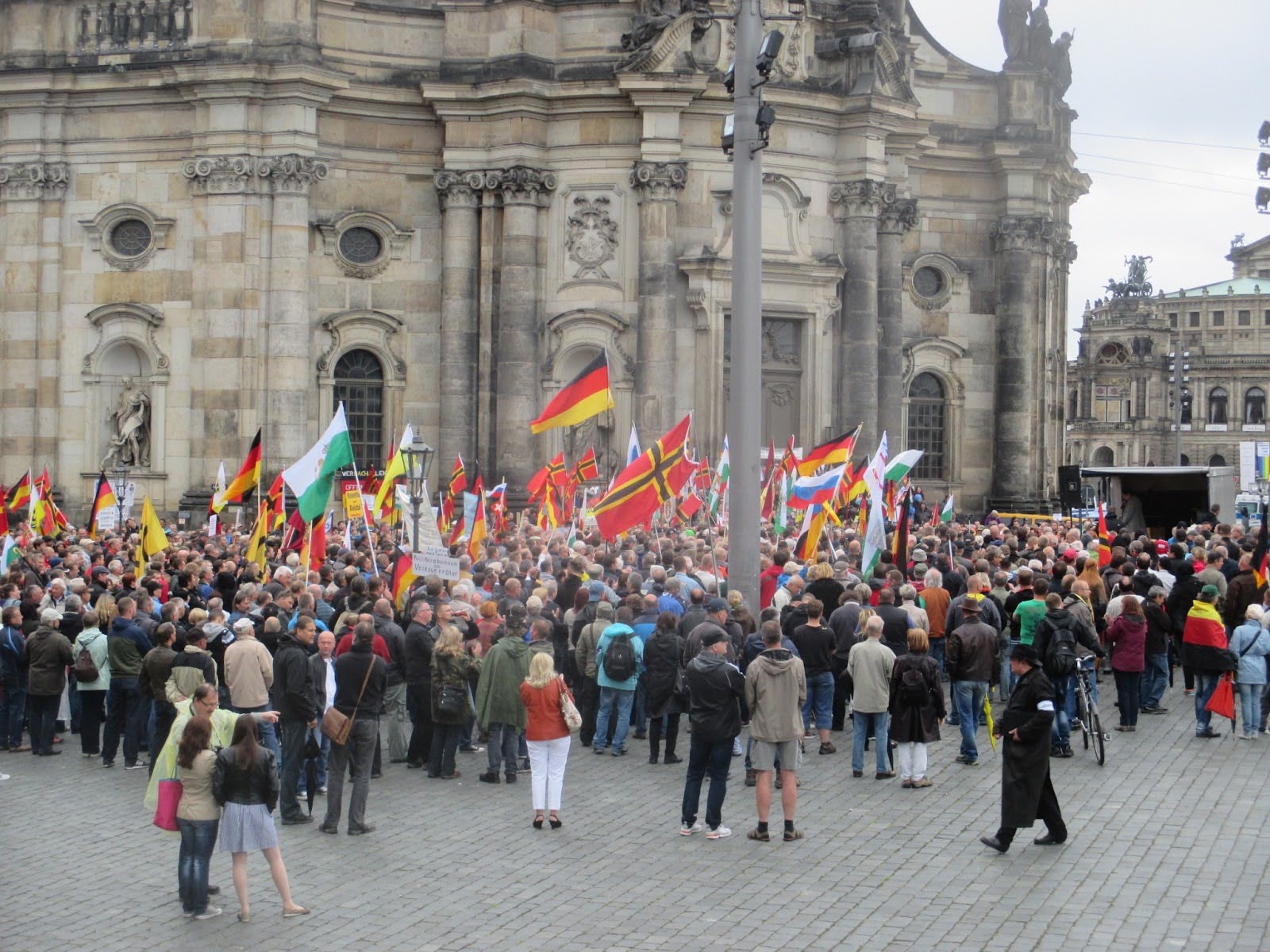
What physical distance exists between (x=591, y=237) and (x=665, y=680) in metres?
22.1

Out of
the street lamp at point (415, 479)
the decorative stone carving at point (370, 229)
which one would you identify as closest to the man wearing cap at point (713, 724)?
the street lamp at point (415, 479)

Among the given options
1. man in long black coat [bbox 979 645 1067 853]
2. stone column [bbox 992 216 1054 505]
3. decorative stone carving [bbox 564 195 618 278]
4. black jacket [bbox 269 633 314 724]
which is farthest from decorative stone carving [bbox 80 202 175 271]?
man in long black coat [bbox 979 645 1067 853]

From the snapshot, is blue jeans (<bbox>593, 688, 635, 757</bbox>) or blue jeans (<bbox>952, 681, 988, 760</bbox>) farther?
blue jeans (<bbox>593, 688, 635, 757</bbox>)

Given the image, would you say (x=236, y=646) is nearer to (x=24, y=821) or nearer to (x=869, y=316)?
(x=24, y=821)

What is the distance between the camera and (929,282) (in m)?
45.2

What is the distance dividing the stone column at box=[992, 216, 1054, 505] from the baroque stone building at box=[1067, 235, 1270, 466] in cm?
7647

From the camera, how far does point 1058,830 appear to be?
584 inches

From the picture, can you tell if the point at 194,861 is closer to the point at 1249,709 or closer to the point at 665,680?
the point at 665,680

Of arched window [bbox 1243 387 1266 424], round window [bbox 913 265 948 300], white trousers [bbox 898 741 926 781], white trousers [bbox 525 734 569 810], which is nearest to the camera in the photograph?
white trousers [bbox 525 734 569 810]

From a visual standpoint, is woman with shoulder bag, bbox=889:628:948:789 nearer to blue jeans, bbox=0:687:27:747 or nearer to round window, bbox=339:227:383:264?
blue jeans, bbox=0:687:27:747

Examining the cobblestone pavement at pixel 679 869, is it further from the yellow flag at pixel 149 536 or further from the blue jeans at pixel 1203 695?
the yellow flag at pixel 149 536

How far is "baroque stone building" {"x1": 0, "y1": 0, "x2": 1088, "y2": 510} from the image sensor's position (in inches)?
1513

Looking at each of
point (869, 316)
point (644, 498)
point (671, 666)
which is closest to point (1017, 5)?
point (869, 316)

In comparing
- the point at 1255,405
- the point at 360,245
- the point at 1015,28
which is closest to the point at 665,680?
the point at 360,245
